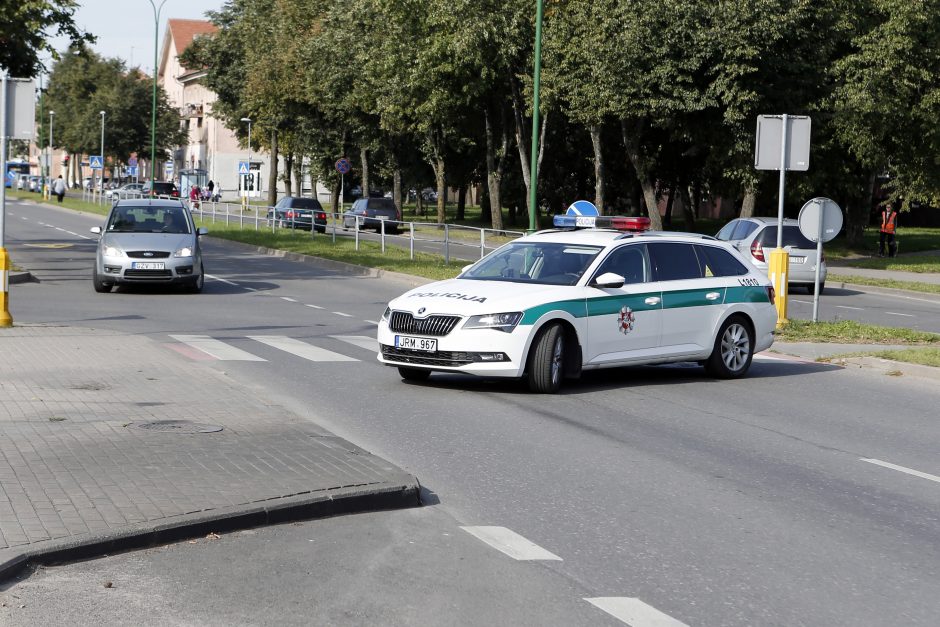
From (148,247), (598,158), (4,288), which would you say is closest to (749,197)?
(598,158)

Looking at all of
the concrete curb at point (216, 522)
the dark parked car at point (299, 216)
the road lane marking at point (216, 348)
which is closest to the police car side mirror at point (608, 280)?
the road lane marking at point (216, 348)

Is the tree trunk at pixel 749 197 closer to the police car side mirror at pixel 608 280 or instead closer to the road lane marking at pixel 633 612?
the police car side mirror at pixel 608 280

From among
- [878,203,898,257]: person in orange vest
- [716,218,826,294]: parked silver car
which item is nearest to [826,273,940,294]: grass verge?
[716,218,826,294]: parked silver car

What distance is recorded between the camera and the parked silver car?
1121 inches

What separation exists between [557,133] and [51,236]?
23947 millimetres

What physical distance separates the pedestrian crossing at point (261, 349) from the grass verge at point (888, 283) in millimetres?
18750

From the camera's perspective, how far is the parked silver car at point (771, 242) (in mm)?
28469

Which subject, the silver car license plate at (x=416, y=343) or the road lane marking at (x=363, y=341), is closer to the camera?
the silver car license plate at (x=416, y=343)

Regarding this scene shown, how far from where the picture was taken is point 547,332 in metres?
12.0

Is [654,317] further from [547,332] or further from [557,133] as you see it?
[557,133]

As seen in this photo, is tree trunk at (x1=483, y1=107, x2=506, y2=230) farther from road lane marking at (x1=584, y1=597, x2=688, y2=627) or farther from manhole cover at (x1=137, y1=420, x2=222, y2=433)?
road lane marking at (x1=584, y1=597, x2=688, y2=627)

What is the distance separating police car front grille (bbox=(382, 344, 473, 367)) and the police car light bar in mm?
2789

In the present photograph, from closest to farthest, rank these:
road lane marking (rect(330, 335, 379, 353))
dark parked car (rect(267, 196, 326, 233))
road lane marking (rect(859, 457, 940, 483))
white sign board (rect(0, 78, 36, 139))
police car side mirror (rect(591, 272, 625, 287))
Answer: road lane marking (rect(859, 457, 940, 483)), police car side mirror (rect(591, 272, 625, 287)), white sign board (rect(0, 78, 36, 139)), road lane marking (rect(330, 335, 379, 353)), dark parked car (rect(267, 196, 326, 233))

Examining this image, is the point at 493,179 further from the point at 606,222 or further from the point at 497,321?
the point at 497,321
